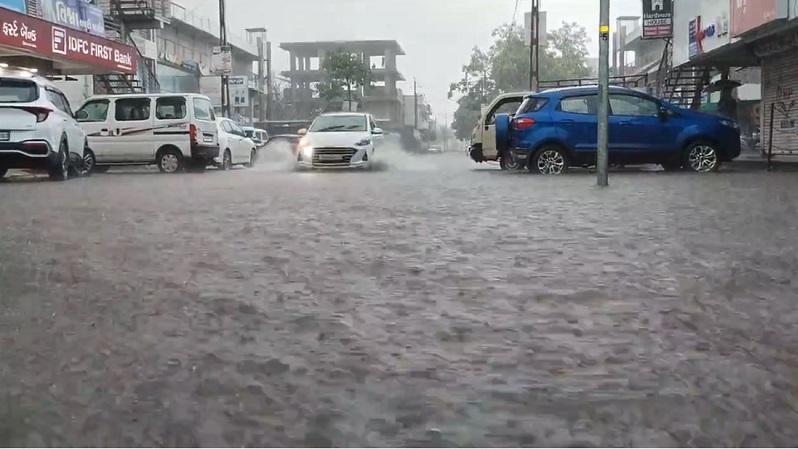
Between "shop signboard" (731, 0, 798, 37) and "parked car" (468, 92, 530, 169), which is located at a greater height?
"shop signboard" (731, 0, 798, 37)

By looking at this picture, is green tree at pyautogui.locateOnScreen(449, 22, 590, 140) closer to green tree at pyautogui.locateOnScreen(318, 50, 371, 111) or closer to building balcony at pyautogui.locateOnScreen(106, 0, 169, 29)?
green tree at pyautogui.locateOnScreen(318, 50, 371, 111)

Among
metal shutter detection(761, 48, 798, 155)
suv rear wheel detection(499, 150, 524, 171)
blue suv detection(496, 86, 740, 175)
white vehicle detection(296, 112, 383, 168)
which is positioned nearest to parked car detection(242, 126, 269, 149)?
white vehicle detection(296, 112, 383, 168)

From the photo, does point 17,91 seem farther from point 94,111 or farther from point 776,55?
point 776,55

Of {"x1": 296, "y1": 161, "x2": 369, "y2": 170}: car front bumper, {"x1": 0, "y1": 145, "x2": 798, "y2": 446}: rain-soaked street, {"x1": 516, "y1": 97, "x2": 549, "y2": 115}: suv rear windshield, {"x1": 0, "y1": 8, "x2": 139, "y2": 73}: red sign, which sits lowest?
{"x1": 0, "y1": 145, "x2": 798, "y2": 446}: rain-soaked street

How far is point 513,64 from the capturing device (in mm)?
64125

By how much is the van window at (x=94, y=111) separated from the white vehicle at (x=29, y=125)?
4737mm

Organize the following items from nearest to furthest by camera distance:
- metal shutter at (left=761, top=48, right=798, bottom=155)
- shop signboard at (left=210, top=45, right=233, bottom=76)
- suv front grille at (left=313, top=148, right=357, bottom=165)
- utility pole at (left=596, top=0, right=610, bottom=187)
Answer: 1. utility pole at (left=596, top=0, right=610, bottom=187)
2. suv front grille at (left=313, top=148, right=357, bottom=165)
3. metal shutter at (left=761, top=48, right=798, bottom=155)
4. shop signboard at (left=210, top=45, right=233, bottom=76)

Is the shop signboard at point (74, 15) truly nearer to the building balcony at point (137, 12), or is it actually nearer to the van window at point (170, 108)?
the van window at point (170, 108)

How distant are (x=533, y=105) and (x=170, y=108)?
8355 millimetres

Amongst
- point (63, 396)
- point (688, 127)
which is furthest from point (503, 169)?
point (63, 396)

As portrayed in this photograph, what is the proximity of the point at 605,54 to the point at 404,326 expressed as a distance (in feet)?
31.3

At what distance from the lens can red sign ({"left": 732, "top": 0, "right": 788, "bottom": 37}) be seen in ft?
54.0

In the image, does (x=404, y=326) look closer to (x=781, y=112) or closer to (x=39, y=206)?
(x=39, y=206)

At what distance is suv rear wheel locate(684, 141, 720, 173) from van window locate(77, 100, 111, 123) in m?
12.3
